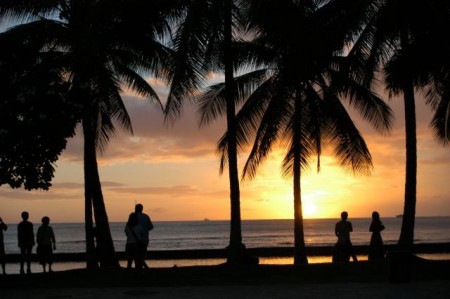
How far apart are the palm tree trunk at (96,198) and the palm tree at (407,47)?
10.1 metres

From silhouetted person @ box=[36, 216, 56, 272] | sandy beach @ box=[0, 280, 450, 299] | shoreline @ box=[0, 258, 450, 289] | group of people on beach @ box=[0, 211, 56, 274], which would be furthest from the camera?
silhouetted person @ box=[36, 216, 56, 272]

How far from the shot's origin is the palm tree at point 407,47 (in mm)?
16344

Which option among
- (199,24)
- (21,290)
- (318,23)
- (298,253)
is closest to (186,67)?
(199,24)

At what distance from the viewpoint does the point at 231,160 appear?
19703 mm

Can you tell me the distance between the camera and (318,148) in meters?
23.7

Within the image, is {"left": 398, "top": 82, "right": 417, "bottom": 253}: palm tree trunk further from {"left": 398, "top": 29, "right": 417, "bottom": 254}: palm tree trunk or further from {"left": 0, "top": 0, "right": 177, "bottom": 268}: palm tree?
{"left": 0, "top": 0, "right": 177, "bottom": 268}: palm tree

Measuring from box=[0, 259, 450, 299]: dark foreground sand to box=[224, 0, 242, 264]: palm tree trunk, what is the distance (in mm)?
2048

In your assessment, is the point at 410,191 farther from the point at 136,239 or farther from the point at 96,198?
the point at 96,198

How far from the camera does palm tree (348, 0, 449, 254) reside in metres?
16.3

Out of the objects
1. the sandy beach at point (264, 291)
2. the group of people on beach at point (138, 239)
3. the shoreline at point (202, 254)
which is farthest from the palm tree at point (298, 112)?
the shoreline at point (202, 254)

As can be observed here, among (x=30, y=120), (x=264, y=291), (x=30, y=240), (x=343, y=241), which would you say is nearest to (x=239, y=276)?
(x=264, y=291)

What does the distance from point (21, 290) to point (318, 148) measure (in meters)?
13.0

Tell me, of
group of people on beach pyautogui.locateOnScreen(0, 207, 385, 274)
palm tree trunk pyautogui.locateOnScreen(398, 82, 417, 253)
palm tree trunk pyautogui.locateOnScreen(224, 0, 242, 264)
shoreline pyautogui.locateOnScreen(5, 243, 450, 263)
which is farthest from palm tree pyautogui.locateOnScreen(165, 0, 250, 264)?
shoreline pyautogui.locateOnScreen(5, 243, 450, 263)

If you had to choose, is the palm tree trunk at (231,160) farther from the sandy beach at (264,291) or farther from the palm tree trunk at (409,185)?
the palm tree trunk at (409,185)
